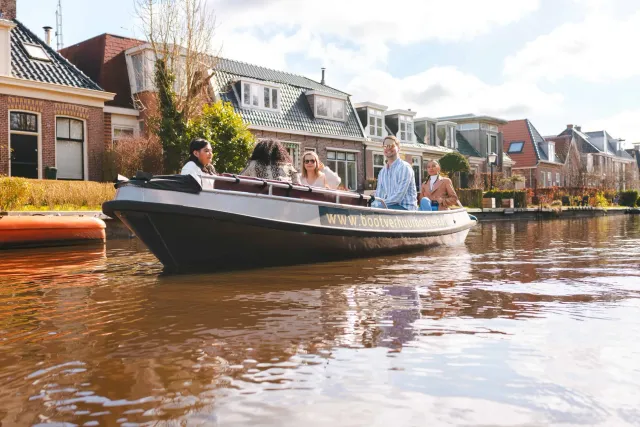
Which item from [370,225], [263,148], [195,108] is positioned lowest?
[370,225]

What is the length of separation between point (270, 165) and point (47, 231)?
18.5 feet

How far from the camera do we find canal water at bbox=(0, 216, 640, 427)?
226cm

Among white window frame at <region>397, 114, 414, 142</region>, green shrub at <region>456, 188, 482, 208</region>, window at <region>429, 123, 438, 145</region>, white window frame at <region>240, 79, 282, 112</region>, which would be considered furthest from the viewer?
window at <region>429, 123, 438, 145</region>

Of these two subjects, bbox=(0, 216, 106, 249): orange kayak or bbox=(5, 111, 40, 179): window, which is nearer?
bbox=(0, 216, 106, 249): orange kayak

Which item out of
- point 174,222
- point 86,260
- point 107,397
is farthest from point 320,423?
point 86,260

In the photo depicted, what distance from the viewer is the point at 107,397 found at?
2.41 m

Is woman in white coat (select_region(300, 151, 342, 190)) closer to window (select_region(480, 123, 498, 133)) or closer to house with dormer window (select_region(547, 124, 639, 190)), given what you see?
window (select_region(480, 123, 498, 133))

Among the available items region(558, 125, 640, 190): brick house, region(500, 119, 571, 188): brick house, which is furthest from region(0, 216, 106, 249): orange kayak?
region(558, 125, 640, 190): brick house

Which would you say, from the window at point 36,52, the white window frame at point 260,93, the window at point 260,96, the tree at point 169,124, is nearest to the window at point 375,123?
the white window frame at point 260,93

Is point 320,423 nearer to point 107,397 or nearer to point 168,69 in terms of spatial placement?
point 107,397

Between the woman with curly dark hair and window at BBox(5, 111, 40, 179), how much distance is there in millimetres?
13164

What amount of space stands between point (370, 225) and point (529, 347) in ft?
15.0

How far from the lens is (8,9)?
19406mm

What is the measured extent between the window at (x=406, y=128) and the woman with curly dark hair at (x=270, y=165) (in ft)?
88.5
